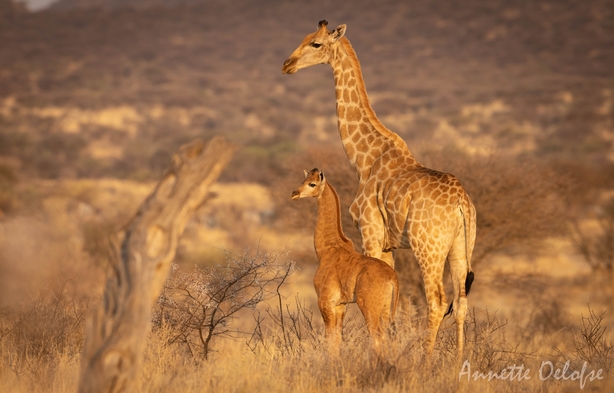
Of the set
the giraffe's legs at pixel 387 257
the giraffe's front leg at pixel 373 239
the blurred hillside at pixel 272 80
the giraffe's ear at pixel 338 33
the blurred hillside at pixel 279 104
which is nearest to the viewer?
the giraffe's front leg at pixel 373 239

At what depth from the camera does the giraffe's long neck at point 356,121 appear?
364 inches

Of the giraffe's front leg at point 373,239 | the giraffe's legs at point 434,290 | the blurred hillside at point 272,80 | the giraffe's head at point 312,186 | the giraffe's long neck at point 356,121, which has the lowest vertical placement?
the blurred hillside at point 272,80

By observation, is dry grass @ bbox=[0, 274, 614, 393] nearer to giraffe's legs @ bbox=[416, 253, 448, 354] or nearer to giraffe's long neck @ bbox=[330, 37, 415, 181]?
giraffe's legs @ bbox=[416, 253, 448, 354]

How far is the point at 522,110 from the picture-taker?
61.1 m

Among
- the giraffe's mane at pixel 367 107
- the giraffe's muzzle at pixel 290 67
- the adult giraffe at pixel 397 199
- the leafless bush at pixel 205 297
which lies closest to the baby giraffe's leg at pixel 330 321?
the leafless bush at pixel 205 297

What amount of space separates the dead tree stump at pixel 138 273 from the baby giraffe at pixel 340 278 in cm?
214

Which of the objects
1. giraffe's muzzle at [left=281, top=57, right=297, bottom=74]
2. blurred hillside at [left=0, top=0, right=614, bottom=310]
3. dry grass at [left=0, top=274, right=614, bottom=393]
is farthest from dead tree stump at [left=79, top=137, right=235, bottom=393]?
blurred hillside at [left=0, top=0, right=614, bottom=310]

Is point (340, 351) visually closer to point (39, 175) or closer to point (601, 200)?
point (601, 200)

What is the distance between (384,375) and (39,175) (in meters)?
30.6

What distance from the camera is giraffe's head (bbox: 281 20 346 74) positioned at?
9.38 metres

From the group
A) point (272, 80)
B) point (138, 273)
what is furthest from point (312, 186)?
point (272, 80)

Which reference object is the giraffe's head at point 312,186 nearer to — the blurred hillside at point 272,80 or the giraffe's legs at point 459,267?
the giraffe's legs at point 459,267

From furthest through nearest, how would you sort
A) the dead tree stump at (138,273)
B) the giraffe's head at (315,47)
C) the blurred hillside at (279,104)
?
1. the blurred hillside at (279,104)
2. the giraffe's head at (315,47)
3. the dead tree stump at (138,273)

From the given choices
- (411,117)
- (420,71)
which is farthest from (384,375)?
(420,71)
